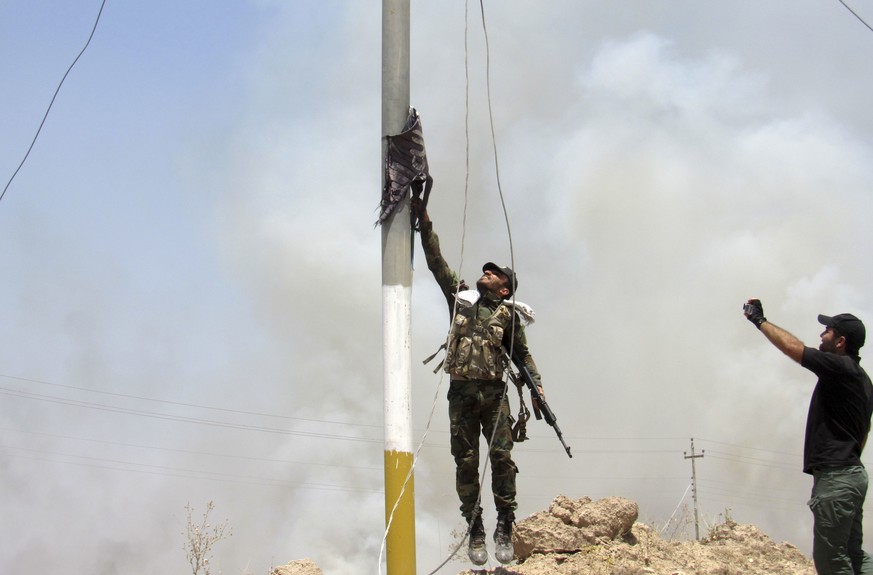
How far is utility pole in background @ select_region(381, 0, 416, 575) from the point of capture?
20.1ft

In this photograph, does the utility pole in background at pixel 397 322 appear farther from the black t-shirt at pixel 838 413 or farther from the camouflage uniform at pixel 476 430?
the black t-shirt at pixel 838 413

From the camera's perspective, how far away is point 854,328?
632 centimetres

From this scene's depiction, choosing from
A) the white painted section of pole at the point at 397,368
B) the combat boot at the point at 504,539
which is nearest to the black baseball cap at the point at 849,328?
the white painted section of pole at the point at 397,368

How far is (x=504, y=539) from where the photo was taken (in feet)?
26.3

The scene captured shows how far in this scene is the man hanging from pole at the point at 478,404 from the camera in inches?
315

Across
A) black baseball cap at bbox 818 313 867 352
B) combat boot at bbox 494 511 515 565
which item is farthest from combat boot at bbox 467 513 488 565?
black baseball cap at bbox 818 313 867 352

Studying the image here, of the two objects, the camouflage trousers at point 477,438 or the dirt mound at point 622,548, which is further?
the dirt mound at point 622,548

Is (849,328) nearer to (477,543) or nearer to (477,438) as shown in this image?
(477,438)

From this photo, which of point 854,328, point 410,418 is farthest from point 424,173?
point 854,328

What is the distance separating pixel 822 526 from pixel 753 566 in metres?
3.49

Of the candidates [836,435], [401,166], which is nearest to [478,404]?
[401,166]

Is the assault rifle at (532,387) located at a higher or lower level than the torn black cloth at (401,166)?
lower

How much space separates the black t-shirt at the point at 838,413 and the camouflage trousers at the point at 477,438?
258 centimetres

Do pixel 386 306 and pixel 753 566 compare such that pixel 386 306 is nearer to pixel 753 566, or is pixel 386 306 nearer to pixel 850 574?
pixel 850 574
